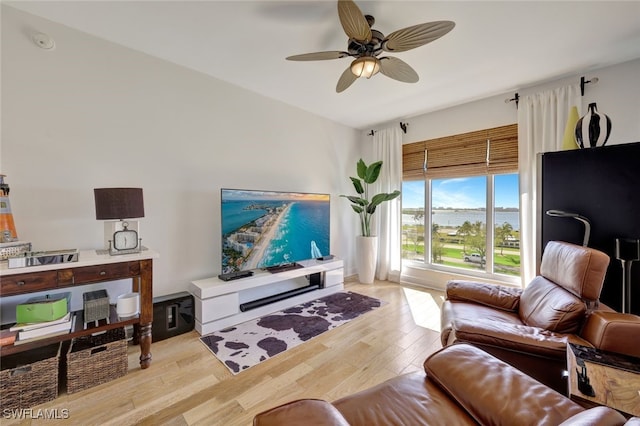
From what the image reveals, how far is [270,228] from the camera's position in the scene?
9.59 ft

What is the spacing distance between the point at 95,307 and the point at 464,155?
13.4 feet

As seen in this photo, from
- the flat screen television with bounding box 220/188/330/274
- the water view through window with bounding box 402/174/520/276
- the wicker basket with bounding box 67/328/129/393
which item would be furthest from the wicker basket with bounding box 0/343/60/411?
the water view through window with bounding box 402/174/520/276

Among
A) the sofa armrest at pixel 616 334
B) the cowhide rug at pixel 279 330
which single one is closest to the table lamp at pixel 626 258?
the sofa armrest at pixel 616 334

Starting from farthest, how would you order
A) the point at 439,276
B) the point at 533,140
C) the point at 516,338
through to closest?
the point at 439,276 → the point at 533,140 → the point at 516,338

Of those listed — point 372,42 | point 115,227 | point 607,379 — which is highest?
point 372,42

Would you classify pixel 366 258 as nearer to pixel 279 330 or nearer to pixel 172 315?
pixel 279 330

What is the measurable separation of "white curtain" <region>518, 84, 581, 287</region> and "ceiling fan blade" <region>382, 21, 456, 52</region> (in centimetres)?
196

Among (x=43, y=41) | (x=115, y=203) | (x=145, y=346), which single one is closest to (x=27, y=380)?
(x=145, y=346)

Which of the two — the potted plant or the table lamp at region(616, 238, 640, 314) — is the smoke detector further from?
the table lamp at region(616, 238, 640, 314)

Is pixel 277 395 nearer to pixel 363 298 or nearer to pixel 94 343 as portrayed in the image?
pixel 94 343

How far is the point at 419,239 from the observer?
13.0 ft

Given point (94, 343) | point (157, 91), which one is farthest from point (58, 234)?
point (157, 91)

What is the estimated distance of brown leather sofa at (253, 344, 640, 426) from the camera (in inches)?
30.4

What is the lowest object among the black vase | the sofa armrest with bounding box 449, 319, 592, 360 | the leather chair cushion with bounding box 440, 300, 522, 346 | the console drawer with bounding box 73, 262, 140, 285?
the leather chair cushion with bounding box 440, 300, 522, 346
